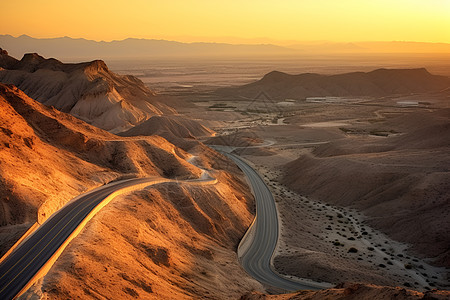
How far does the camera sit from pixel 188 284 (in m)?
30.5

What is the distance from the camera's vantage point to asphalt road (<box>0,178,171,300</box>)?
2320cm

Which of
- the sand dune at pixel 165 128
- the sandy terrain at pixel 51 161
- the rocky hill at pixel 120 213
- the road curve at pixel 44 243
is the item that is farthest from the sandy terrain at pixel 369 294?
the sand dune at pixel 165 128

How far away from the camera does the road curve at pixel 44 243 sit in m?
23.2

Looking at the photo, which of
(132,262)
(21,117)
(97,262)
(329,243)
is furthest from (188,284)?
(21,117)

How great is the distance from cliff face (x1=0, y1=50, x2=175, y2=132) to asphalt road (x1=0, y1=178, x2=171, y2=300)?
76.4m

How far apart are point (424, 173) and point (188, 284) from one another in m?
39.4

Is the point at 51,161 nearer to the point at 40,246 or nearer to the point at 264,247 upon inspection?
the point at 40,246

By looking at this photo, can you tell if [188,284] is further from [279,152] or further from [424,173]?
[279,152]

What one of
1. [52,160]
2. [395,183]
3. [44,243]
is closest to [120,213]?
[44,243]

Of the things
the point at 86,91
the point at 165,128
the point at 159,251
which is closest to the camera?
the point at 159,251

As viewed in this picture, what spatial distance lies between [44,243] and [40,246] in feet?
1.54

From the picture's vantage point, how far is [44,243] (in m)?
27.8

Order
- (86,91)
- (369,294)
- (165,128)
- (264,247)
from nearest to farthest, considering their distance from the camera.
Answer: (369,294) → (264,247) → (165,128) → (86,91)

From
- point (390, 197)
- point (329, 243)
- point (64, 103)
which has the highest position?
point (64, 103)
